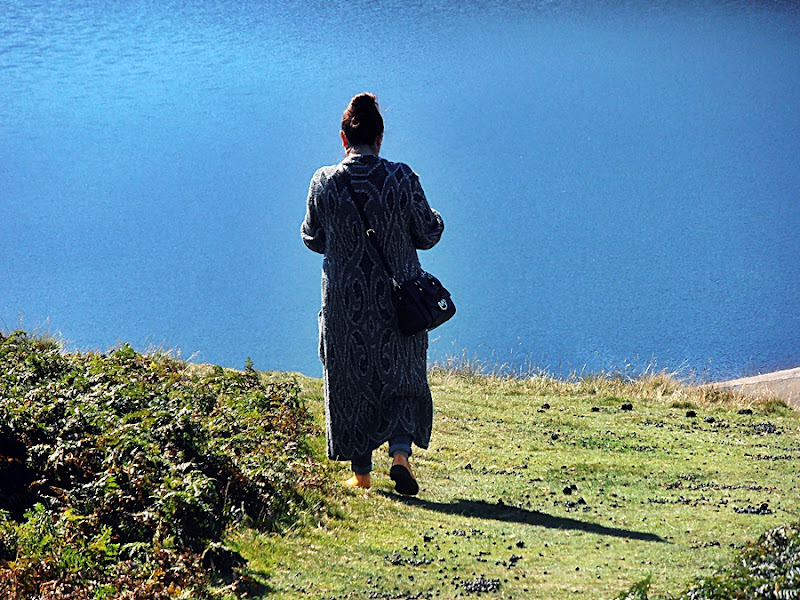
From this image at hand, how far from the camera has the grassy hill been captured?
14.8 ft

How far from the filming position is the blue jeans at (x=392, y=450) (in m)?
6.66

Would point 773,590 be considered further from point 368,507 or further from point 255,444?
point 255,444

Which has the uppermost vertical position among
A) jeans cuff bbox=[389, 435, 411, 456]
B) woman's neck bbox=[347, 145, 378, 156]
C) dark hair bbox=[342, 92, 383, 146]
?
dark hair bbox=[342, 92, 383, 146]

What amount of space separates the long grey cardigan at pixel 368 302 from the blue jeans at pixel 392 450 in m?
0.04

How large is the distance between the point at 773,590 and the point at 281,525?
2.74m

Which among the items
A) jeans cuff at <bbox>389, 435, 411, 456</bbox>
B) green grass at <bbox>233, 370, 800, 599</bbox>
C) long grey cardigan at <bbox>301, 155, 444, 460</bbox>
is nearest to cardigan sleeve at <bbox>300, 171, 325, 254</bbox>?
long grey cardigan at <bbox>301, 155, 444, 460</bbox>

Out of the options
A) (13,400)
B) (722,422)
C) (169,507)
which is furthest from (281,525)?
(722,422)

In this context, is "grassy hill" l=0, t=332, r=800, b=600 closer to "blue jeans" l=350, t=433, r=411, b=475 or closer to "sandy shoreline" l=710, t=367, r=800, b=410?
"blue jeans" l=350, t=433, r=411, b=475

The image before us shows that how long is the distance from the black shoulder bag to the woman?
40 mm

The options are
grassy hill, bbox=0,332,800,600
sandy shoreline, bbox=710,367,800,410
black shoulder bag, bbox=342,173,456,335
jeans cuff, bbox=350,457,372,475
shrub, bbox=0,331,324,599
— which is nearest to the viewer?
shrub, bbox=0,331,324,599

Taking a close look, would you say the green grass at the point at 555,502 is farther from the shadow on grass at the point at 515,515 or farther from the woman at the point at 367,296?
the woman at the point at 367,296

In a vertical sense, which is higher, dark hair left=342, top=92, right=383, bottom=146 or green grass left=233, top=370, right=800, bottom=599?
dark hair left=342, top=92, right=383, bottom=146

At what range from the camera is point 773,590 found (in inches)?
141

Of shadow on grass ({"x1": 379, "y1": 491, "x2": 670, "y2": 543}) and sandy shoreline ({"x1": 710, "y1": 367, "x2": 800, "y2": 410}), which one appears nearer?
shadow on grass ({"x1": 379, "y1": 491, "x2": 670, "y2": 543})
